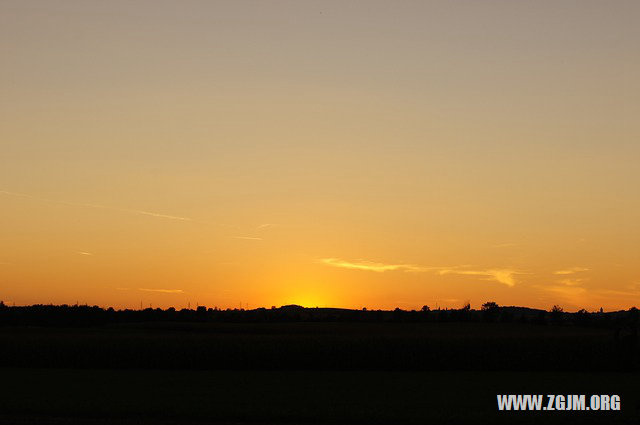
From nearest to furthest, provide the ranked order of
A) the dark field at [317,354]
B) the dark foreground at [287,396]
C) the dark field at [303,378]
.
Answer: the dark foreground at [287,396] < the dark field at [303,378] < the dark field at [317,354]

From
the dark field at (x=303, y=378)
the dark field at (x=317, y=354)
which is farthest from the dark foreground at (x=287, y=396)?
the dark field at (x=317, y=354)

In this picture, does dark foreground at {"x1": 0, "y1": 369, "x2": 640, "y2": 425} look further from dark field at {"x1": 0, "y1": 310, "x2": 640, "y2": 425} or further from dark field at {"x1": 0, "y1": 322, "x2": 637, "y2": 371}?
dark field at {"x1": 0, "y1": 322, "x2": 637, "y2": 371}

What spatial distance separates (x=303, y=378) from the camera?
53844 millimetres

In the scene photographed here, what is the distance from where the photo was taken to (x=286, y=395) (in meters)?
41.7

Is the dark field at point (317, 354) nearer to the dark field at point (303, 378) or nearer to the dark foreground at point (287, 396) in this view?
the dark field at point (303, 378)

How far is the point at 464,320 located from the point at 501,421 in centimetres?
9723

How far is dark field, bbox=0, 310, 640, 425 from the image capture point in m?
34.3

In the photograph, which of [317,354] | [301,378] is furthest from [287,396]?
[317,354]

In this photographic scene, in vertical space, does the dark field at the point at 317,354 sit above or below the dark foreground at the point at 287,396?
above

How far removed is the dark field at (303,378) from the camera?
3428cm

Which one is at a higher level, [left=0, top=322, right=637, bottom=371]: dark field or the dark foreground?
[left=0, top=322, right=637, bottom=371]: dark field

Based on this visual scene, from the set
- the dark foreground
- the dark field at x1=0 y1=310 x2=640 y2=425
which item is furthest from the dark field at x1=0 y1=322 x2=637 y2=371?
the dark foreground

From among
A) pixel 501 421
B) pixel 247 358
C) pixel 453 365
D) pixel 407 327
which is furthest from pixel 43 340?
pixel 407 327

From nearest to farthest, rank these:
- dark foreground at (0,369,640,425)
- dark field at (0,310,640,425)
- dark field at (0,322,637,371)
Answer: dark foreground at (0,369,640,425), dark field at (0,310,640,425), dark field at (0,322,637,371)
